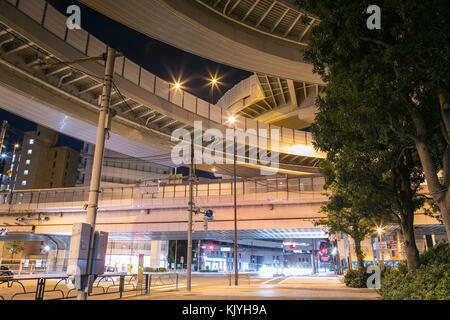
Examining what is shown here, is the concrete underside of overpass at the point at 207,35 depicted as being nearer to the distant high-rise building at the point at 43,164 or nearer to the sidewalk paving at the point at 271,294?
the sidewalk paving at the point at 271,294

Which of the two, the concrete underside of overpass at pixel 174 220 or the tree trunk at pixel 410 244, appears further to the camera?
the concrete underside of overpass at pixel 174 220

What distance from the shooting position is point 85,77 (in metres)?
23.8

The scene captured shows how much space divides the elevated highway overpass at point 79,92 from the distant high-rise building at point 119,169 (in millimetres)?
51855

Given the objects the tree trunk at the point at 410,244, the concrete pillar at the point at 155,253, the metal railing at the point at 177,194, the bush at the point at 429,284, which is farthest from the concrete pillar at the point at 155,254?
the bush at the point at 429,284

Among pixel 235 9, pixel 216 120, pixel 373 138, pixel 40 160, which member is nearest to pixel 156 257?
pixel 216 120

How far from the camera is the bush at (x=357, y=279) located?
73.0 feet

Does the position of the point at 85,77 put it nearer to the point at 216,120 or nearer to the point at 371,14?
the point at 216,120

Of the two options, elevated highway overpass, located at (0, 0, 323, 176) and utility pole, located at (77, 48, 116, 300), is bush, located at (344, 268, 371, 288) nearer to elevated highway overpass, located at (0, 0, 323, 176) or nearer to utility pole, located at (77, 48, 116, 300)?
elevated highway overpass, located at (0, 0, 323, 176)

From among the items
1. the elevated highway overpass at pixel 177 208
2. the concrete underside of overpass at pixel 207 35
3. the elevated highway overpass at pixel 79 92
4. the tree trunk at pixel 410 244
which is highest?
the concrete underside of overpass at pixel 207 35

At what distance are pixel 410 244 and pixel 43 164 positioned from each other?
110346 mm

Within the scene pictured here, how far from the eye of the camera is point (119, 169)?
289ft

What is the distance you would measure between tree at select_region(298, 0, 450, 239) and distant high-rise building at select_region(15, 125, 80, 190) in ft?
351

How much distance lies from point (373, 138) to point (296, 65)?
1655 cm

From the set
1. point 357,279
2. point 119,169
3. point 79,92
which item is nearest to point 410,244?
point 357,279
